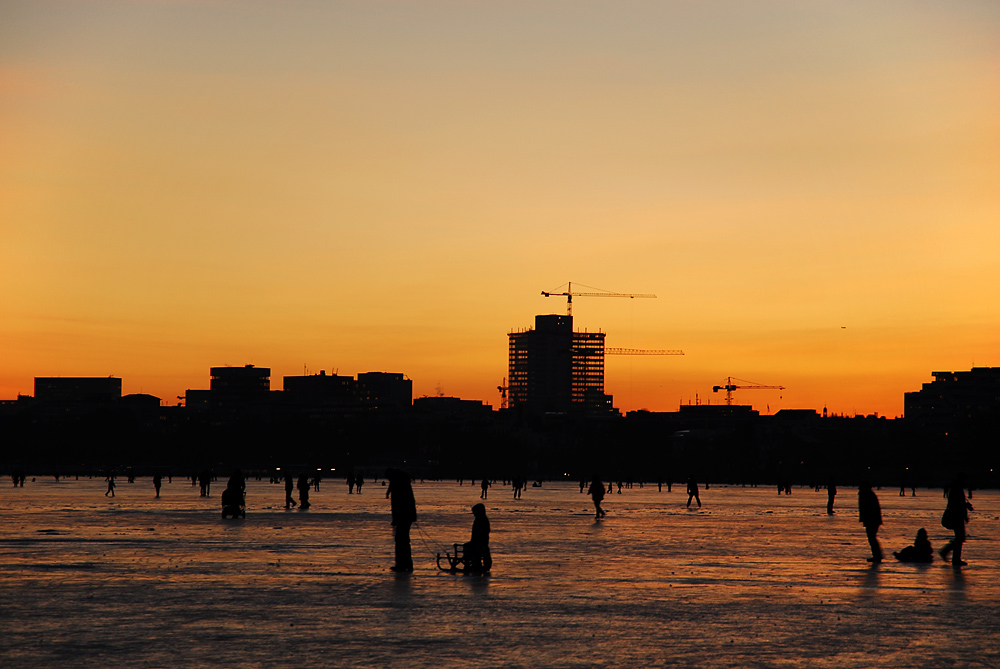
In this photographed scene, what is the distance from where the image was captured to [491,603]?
18.1 m

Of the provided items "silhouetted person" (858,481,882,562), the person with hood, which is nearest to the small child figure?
"silhouetted person" (858,481,882,562)

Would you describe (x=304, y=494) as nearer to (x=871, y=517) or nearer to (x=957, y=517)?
(x=871, y=517)

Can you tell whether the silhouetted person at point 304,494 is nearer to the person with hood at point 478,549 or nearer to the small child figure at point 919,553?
the person with hood at point 478,549

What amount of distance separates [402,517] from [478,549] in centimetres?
168

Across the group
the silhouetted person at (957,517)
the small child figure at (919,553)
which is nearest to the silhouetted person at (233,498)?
the small child figure at (919,553)

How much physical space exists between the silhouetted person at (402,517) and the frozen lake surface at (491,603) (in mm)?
687

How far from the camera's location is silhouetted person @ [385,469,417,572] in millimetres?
22869

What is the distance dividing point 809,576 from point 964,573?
3514 mm

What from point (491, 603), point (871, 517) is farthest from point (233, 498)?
point (491, 603)

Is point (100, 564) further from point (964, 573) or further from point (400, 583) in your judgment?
point (964, 573)

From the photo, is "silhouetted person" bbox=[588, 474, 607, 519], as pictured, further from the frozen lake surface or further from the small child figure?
the small child figure

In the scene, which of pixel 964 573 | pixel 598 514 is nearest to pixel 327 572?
pixel 964 573

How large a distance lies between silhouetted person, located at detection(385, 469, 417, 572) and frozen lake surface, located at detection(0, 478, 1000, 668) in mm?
687

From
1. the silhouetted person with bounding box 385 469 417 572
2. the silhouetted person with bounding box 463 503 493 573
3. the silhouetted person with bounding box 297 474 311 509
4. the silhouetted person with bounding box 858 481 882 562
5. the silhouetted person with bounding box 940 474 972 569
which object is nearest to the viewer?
the silhouetted person with bounding box 463 503 493 573
